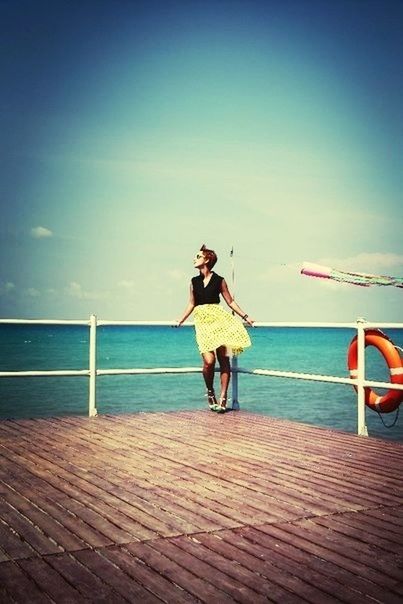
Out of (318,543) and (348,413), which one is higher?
(318,543)

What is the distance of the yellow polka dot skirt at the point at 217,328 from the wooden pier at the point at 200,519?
1364 millimetres

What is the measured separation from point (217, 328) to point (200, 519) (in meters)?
3.39

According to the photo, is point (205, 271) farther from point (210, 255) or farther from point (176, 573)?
point (176, 573)

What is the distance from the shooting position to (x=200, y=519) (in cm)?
269

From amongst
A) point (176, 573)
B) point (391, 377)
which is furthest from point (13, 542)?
point (391, 377)

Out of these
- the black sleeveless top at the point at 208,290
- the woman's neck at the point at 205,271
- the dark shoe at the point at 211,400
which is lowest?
the dark shoe at the point at 211,400

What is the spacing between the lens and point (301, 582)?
2.03 m

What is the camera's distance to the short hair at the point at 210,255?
5.92 m

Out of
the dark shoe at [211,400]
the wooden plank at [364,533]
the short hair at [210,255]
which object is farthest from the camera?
the dark shoe at [211,400]

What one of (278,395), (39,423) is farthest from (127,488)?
(278,395)

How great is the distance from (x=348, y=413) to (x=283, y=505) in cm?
1172

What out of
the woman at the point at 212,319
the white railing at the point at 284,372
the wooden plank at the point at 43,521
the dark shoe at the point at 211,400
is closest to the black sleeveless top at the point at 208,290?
the woman at the point at 212,319

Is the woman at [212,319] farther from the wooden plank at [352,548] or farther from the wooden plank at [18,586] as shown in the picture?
the wooden plank at [18,586]

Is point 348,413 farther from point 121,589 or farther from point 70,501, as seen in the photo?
point 121,589
